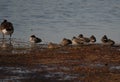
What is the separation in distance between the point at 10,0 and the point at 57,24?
50.2 feet

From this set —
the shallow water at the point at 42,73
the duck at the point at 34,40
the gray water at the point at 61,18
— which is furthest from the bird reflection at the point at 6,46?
the shallow water at the point at 42,73

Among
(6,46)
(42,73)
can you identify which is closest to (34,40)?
(6,46)

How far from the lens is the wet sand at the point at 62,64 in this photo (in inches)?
638

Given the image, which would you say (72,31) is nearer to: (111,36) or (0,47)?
(111,36)

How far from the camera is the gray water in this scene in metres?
26.9

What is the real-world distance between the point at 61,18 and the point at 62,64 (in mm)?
14959

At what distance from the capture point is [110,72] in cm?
1703

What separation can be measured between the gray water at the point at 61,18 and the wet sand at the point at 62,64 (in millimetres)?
3541

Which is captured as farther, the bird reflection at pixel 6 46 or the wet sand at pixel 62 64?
the bird reflection at pixel 6 46

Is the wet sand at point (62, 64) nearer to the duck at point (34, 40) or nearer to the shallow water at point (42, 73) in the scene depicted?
the shallow water at point (42, 73)

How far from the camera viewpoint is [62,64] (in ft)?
60.0

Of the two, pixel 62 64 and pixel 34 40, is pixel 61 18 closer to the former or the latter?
pixel 34 40

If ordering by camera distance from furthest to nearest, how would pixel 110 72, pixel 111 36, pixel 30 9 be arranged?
1. pixel 30 9
2. pixel 111 36
3. pixel 110 72

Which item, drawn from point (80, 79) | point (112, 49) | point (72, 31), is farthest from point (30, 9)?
point (80, 79)
